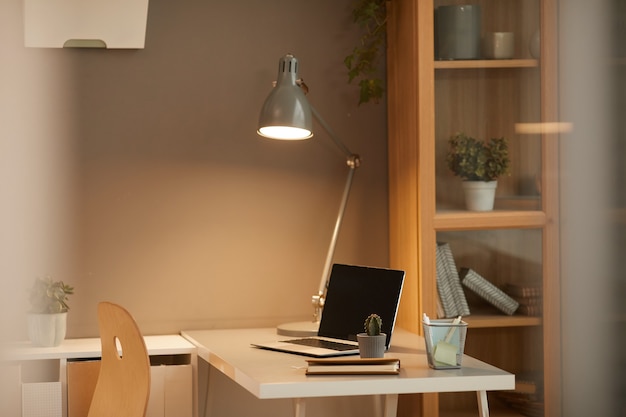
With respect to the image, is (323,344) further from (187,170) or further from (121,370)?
(187,170)

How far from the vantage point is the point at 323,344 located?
8.16ft

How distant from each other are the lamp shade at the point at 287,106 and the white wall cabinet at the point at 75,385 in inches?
27.1

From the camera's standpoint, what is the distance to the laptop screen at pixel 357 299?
2477 mm

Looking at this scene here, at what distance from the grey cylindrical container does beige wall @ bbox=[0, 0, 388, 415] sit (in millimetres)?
462

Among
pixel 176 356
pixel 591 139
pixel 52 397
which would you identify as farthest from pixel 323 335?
pixel 591 139

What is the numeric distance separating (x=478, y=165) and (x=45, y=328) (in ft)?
4.37

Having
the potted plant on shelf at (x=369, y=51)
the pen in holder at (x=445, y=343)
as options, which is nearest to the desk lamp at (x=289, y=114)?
the potted plant on shelf at (x=369, y=51)

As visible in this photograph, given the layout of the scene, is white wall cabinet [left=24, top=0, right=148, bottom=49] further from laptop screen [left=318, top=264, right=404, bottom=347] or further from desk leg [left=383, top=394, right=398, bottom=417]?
desk leg [left=383, top=394, right=398, bottom=417]

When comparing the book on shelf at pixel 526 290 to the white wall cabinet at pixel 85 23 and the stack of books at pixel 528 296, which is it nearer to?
the stack of books at pixel 528 296

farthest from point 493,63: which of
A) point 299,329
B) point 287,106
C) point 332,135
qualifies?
point 299,329

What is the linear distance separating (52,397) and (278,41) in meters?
1.32

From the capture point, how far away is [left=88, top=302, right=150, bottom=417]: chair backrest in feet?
7.09

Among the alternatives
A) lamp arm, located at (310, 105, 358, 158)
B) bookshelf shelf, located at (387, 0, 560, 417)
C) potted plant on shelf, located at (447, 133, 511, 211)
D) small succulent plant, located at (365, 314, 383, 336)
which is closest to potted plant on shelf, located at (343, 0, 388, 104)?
lamp arm, located at (310, 105, 358, 158)

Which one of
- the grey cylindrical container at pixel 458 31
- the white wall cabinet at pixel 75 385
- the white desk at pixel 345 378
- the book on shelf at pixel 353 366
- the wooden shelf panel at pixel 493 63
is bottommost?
the white wall cabinet at pixel 75 385
